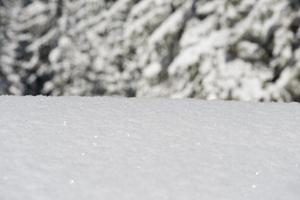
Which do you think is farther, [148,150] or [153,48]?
[153,48]

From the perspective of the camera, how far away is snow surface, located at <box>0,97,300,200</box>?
2.36 meters

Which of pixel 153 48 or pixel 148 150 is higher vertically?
pixel 153 48

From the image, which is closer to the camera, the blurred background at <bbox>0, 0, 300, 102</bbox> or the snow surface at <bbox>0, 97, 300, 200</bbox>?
the snow surface at <bbox>0, 97, 300, 200</bbox>

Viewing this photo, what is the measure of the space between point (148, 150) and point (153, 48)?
5985 mm

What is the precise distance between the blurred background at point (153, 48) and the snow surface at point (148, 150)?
327cm

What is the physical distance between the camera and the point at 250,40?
287 inches

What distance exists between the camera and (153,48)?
8719 millimetres

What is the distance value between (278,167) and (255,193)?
13.4 inches

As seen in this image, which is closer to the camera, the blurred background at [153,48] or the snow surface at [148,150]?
the snow surface at [148,150]

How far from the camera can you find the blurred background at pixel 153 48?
7023mm

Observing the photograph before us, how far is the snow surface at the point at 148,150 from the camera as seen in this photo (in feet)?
7.75

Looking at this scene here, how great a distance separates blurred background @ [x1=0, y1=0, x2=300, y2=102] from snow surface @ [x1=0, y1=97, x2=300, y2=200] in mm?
3271

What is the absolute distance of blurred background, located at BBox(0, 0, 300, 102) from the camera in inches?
277

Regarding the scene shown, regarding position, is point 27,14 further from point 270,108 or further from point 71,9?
point 270,108
